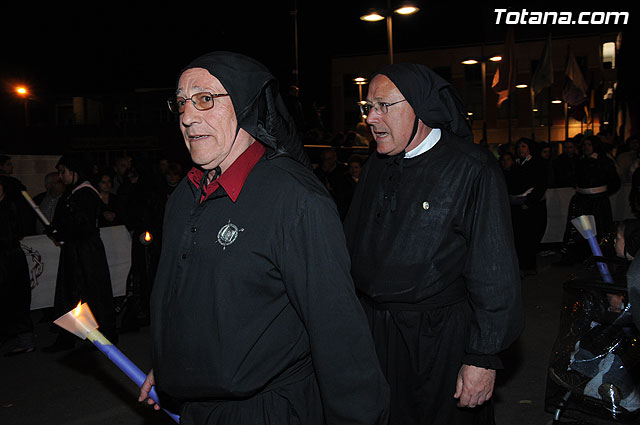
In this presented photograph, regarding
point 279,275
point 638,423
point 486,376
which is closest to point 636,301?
point 279,275

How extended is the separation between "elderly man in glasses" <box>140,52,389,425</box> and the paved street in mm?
3377

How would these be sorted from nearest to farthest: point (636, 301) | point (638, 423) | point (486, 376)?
point (636, 301) → point (486, 376) → point (638, 423)

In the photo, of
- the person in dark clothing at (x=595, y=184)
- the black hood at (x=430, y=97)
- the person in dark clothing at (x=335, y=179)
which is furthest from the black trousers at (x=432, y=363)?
the person in dark clothing at (x=595, y=184)

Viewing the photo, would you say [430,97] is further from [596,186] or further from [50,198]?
[596,186]

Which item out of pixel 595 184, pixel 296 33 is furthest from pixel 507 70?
pixel 595 184

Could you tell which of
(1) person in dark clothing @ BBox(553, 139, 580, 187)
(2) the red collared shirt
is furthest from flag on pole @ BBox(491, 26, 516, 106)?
(2) the red collared shirt

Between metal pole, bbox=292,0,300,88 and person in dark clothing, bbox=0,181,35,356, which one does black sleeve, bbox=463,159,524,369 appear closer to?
person in dark clothing, bbox=0,181,35,356

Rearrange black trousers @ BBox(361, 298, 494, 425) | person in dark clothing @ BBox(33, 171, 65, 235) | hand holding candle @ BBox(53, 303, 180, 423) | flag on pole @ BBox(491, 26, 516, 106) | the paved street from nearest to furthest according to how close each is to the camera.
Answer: hand holding candle @ BBox(53, 303, 180, 423), black trousers @ BBox(361, 298, 494, 425), the paved street, person in dark clothing @ BBox(33, 171, 65, 235), flag on pole @ BBox(491, 26, 516, 106)

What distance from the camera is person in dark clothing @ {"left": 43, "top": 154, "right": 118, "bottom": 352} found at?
269 inches

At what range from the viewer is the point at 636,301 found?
1.17 m

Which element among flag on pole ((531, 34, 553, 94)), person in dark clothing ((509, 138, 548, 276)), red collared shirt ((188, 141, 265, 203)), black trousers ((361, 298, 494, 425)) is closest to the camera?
red collared shirt ((188, 141, 265, 203))

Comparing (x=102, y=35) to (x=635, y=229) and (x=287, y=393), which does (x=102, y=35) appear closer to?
(x=635, y=229)

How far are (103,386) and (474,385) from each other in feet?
14.2

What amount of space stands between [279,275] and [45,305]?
7.25 metres
